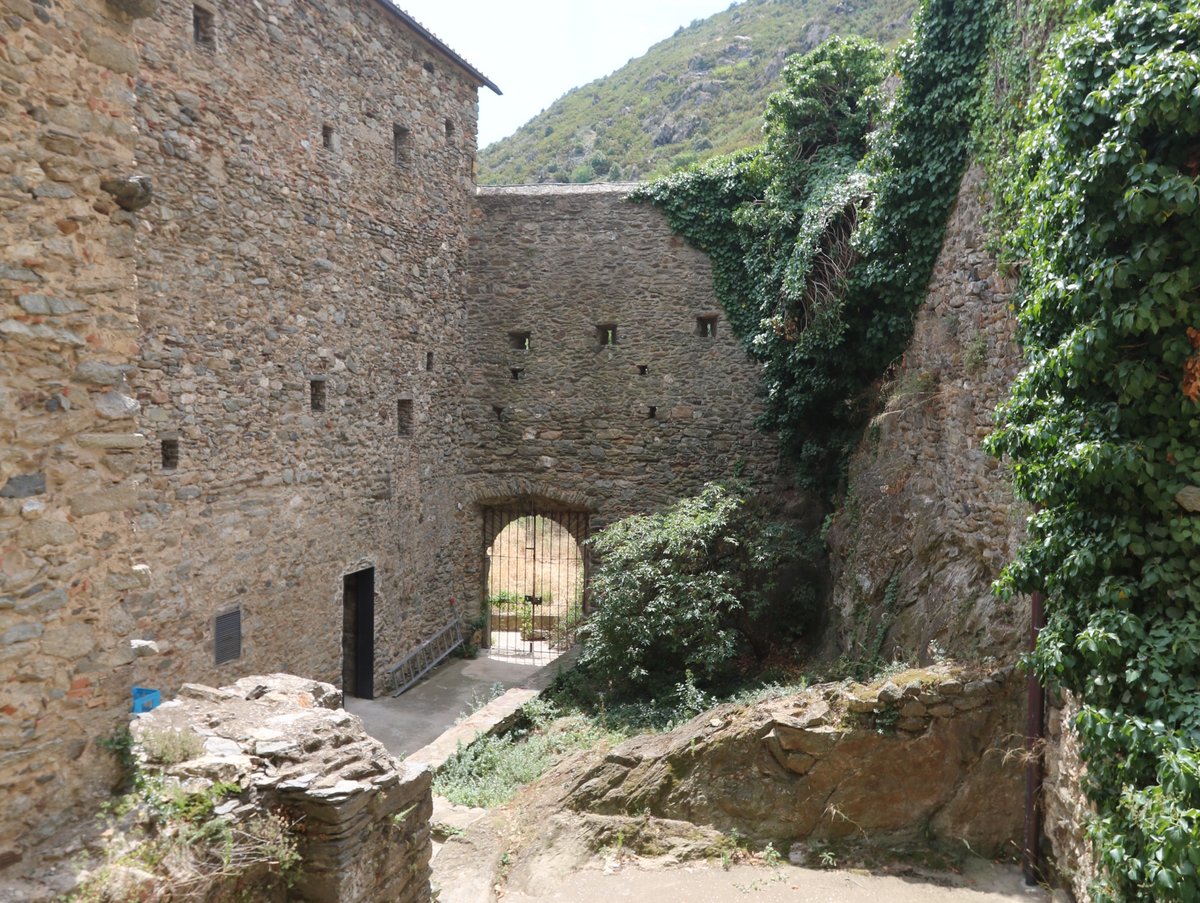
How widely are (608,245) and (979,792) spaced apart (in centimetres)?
923

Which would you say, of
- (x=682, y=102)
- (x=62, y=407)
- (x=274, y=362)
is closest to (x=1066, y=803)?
(x=62, y=407)

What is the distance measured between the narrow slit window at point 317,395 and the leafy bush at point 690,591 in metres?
3.89

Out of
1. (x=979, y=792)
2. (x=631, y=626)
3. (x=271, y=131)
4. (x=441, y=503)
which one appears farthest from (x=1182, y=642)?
(x=441, y=503)


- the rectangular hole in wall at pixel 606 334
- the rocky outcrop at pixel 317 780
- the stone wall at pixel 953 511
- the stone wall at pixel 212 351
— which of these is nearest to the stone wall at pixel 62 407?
the stone wall at pixel 212 351

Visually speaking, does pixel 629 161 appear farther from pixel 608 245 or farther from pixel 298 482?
pixel 298 482

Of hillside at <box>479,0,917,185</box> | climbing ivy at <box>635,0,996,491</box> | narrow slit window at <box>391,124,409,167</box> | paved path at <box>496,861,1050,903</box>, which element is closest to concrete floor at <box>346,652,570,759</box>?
paved path at <box>496,861,1050,903</box>

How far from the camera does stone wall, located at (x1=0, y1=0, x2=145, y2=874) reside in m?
3.19

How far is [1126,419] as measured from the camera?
3.96 meters

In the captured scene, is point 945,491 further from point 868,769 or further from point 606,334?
point 606,334

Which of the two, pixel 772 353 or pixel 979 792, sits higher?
pixel 772 353

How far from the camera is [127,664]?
3.65 metres

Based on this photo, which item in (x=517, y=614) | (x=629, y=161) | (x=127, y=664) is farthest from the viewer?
(x=629, y=161)

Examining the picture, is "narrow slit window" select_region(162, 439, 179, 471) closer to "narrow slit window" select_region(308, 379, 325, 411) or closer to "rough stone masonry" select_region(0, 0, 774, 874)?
"rough stone masonry" select_region(0, 0, 774, 874)

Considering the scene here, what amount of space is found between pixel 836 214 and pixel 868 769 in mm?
6116
